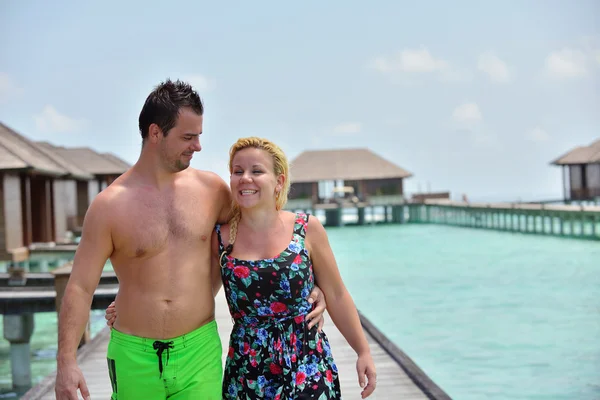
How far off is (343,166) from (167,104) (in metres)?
53.7

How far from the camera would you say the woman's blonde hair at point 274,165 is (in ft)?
8.57

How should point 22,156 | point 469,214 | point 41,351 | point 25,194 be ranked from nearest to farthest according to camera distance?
point 41,351 → point 22,156 → point 25,194 → point 469,214

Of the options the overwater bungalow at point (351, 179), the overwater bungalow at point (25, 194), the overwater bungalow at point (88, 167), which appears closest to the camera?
the overwater bungalow at point (25, 194)

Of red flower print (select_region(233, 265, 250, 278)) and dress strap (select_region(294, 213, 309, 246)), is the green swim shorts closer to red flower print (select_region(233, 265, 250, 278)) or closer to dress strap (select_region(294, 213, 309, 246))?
red flower print (select_region(233, 265, 250, 278))

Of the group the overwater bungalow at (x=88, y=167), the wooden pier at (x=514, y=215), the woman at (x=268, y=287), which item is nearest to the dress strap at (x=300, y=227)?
the woman at (x=268, y=287)

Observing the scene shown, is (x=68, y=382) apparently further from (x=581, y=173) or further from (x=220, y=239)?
(x=581, y=173)

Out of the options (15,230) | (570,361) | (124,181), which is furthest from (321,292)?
(15,230)

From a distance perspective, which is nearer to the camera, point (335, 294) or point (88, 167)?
point (335, 294)

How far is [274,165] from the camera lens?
8.68ft

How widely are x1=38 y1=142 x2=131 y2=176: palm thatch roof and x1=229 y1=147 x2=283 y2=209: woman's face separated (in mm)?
30599

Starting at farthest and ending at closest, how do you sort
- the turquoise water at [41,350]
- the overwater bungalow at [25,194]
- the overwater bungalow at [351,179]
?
the overwater bungalow at [351,179] < the overwater bungalow at [25,194] < the turquoise water at [41,350]

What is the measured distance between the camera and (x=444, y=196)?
205 feet

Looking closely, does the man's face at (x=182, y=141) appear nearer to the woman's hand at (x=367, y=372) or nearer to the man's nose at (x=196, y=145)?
the man's nose at (x=196, y=145)

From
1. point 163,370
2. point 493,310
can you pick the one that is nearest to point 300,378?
point 163,370
